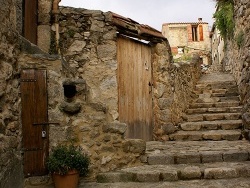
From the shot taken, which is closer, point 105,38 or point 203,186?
point 203,186

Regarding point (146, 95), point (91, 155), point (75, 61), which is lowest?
point (91, 155)

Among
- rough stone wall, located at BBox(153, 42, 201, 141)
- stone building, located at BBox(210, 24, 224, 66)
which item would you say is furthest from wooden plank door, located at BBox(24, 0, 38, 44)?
stone building, located at BBox(210, 24, 224, 66)

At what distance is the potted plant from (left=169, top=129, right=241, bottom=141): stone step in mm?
3392

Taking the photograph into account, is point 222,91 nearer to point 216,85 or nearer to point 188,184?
point 216,85

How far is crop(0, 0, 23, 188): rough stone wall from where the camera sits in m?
2.97

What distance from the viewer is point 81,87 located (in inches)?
166

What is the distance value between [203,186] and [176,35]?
25481 mm

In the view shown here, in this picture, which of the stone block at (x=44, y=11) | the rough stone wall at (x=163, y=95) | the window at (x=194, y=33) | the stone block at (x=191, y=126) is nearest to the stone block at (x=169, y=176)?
the rough stone wall at (x=163, y=95)

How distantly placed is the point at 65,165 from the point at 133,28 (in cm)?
349

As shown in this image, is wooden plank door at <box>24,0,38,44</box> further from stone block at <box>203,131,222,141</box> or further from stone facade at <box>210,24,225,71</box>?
stone facade at <box>210,24,225,71</box>

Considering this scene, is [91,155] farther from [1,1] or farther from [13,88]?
[1,1]

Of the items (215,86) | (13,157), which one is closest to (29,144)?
(13,157)

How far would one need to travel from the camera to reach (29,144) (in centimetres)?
376

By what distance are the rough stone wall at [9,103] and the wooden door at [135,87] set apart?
2856 millimetres
